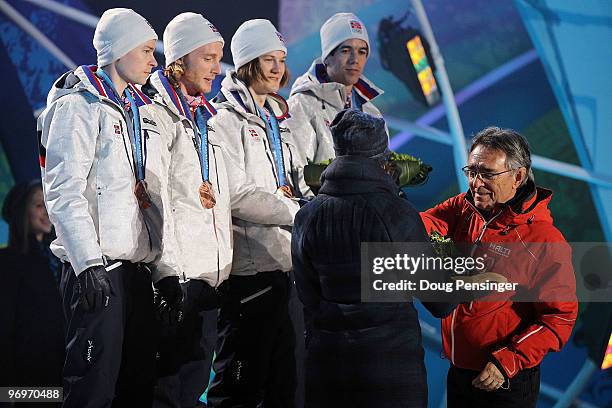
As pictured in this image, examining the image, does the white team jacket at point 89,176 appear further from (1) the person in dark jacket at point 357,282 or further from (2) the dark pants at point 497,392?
(2) the dark pants at point 497,392

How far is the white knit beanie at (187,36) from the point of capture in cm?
381

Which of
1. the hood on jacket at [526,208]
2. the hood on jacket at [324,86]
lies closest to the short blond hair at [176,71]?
the hood on jacket at [324,86]

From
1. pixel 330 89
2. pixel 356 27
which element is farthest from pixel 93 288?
pixel 356 27

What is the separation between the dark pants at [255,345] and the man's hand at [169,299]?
55cm

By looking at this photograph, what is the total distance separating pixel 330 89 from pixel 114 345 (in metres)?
1.72

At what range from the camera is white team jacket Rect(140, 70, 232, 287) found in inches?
141

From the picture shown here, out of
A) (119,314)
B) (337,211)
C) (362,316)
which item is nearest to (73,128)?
(119,314)

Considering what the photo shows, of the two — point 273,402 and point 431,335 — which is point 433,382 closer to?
point 431,335

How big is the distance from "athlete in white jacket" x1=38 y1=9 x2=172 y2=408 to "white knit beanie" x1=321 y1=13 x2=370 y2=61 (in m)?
1.12

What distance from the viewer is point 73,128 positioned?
3.19 m

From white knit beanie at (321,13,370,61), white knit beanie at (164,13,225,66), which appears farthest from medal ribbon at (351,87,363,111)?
white knit beanie at (164,13,225,66)

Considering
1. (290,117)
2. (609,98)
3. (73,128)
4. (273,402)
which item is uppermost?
(609,98)

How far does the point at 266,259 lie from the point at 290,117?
74 cm

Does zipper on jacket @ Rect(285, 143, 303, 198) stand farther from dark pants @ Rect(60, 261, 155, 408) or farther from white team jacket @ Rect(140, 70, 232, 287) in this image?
dark pants @ Rect(60, 261, 155, 408)
